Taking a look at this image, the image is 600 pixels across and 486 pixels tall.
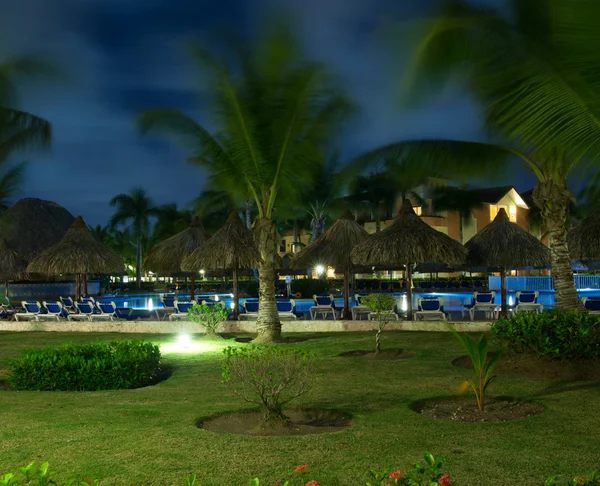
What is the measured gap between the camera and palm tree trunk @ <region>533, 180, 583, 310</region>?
11.0m

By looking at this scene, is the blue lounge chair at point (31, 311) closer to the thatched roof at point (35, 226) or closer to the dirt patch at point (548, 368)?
the dirt patch at point (548, 368)

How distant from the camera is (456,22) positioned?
557 cm

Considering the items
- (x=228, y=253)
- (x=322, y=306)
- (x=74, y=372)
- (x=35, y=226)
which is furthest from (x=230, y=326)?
(x=35, y=226)

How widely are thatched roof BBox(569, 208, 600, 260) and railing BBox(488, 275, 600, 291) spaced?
61.5 ft

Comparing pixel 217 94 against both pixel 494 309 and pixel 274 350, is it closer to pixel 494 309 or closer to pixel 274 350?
pixel 274 350

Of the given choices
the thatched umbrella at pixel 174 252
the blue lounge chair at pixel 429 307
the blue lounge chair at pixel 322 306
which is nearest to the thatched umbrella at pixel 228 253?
the blue lounge chair at pixel 322 306

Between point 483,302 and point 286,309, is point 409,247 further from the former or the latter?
point 286,309

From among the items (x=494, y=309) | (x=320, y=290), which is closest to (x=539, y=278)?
(x=320, y=290)

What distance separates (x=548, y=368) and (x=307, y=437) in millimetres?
4378

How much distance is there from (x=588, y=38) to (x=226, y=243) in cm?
1393

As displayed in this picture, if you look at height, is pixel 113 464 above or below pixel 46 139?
below

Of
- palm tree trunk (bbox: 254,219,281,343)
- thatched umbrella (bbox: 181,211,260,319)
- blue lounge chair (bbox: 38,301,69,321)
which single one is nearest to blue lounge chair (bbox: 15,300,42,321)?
blue lounge chair (bbox: 38,301,69,321)

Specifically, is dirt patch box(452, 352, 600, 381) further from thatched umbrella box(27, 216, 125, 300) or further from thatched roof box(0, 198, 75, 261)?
thatched roof box(0, 198, 75, 261)

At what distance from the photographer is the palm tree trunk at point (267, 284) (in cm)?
1296
